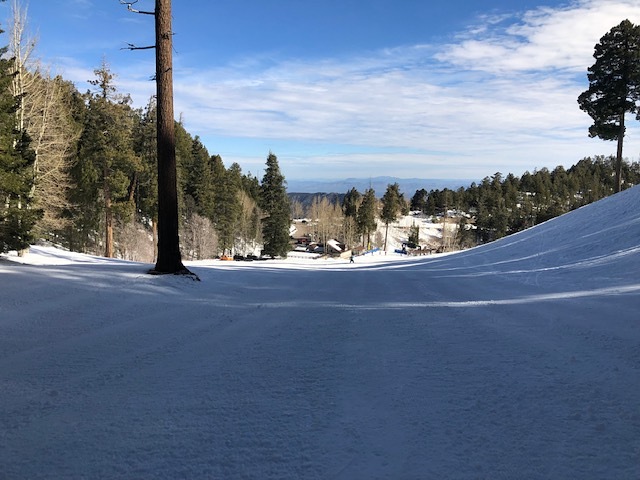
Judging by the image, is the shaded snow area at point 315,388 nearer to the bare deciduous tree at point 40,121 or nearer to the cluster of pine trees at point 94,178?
the cluster of pine trees at point 94,178

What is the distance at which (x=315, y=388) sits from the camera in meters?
3.14

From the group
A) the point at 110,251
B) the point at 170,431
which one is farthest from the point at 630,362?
the point at 110,251

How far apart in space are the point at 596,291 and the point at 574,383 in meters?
4.74

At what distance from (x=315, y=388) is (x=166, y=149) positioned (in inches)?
289

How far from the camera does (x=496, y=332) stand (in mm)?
4648

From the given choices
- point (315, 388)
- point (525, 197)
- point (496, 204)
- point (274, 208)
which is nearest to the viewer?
point (315, 388)

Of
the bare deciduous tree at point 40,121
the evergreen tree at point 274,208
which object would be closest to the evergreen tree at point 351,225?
the evergreen tree at point 274,208

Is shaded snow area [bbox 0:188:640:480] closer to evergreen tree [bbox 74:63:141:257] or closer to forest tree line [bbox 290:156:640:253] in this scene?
evergreen tree [bbox 74:63:141:257]

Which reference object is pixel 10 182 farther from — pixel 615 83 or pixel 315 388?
pixel 615 83

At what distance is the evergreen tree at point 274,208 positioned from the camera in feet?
144

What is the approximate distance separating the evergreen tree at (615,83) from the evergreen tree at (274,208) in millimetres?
27787

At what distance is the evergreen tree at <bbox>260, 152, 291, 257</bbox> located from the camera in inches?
1732

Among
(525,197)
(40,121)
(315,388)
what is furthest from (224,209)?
(525,197)

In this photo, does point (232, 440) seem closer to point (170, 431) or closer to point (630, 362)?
point (170, 431)
